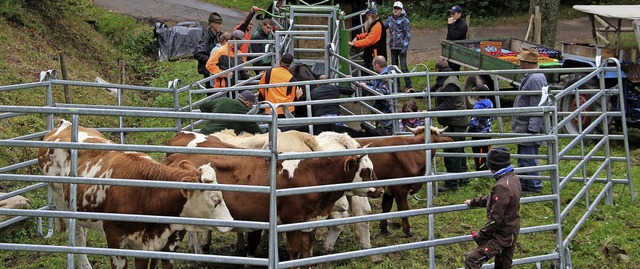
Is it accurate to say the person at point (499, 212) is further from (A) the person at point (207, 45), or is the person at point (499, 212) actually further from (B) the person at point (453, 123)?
(A) the person at point (207, 45)

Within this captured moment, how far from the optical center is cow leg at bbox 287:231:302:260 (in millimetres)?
9102

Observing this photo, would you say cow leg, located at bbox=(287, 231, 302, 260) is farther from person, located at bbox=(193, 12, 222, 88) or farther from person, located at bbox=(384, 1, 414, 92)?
person, located at bbox=(384, 1, 414, 92)

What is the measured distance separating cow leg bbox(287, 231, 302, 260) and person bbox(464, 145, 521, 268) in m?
1.97

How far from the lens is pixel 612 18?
1581 cm

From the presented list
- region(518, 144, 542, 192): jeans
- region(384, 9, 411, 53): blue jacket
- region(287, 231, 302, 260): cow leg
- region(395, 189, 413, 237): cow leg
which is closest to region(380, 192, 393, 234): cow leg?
region(395, 189, 413, 237): cow leg

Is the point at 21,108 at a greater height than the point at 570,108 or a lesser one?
greater

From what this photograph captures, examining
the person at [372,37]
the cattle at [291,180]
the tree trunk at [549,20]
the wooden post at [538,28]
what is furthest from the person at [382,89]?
the tree trunk at [549,20]

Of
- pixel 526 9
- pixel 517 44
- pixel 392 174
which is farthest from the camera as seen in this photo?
pixel 526 9

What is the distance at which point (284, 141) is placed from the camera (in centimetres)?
936

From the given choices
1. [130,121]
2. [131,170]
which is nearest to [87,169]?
[131,170]

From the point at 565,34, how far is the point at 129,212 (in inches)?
854

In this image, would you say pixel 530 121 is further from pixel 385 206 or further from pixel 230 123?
pixel 230 123

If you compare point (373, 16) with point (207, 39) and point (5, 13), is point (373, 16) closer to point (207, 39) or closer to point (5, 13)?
point (207, 39)

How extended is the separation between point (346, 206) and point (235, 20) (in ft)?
66.4
